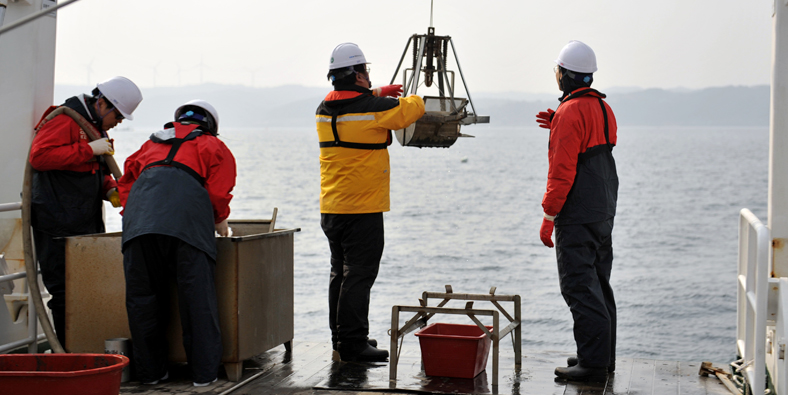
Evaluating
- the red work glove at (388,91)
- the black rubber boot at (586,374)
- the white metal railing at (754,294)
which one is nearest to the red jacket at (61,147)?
the red work glove at (388,91)

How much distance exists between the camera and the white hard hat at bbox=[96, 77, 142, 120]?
15.0 ft

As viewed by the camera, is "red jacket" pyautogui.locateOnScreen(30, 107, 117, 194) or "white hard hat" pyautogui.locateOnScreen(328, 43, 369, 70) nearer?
"red jacket" pyautogui.locateOnScreen(30, 107, 117, 194)

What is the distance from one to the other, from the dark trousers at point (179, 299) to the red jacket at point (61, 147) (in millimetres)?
707

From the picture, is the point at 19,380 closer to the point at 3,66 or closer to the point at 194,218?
the point at 194,218

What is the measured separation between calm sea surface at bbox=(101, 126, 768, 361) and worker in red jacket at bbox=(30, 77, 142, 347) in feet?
2.41

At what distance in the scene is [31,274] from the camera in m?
4.36

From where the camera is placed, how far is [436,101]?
15.7 feet

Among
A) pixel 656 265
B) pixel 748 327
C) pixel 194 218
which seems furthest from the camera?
pixel 656 265

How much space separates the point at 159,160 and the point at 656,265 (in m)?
25.3

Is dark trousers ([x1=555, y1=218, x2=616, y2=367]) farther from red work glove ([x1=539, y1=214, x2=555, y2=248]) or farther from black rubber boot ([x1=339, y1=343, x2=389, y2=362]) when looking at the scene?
black rubber boot ([x1=339, y1=343, x2=389, y2=362])

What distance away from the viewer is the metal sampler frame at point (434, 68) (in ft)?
15.4

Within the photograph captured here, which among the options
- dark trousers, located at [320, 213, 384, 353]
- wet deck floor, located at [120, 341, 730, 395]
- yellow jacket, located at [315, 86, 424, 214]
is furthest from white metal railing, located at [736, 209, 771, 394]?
dark trousers, located at [320, 213, 384, 353]

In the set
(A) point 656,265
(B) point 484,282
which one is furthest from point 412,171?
(B) point 484,282

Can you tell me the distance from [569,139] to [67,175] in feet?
8.83
